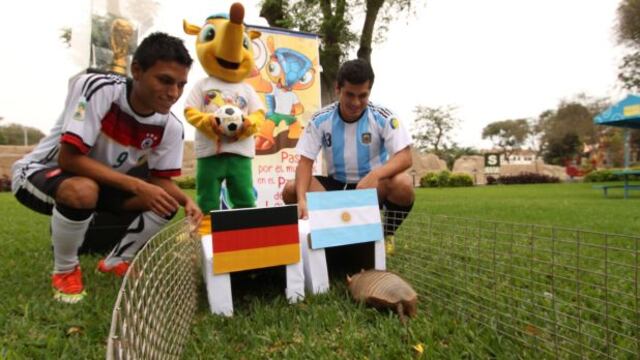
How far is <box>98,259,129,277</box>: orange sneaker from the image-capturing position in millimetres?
1737

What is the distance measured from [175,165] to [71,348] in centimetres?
88

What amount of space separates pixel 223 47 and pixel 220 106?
35cm

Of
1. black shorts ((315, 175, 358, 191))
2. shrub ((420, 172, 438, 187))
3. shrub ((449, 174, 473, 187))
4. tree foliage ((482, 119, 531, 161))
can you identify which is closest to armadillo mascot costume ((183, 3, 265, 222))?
black shorts ((315, 175, 358, 191))

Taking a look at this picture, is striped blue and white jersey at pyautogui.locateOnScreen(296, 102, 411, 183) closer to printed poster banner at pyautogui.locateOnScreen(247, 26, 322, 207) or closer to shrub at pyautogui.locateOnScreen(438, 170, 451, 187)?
printed poster banner at pyautogui.locateOnScreen(247, 26, 322, 207)

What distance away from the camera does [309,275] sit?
153 centimetres

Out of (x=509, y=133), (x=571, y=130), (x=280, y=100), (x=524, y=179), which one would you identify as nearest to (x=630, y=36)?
(x=524, y=179)

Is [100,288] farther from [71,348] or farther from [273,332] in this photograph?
[273,332]

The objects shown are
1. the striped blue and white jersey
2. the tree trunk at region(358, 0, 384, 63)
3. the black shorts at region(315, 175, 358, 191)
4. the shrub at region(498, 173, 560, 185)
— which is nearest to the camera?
the striped blue and white jersey

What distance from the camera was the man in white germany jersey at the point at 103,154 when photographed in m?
1.40

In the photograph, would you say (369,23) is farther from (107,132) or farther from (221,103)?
(107,132)

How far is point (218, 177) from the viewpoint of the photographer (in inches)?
95.0

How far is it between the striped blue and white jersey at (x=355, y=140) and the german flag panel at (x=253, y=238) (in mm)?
839

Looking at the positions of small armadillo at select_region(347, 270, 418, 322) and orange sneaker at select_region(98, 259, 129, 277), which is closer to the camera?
small armadillo at select_region(347, 270, 418, 322)

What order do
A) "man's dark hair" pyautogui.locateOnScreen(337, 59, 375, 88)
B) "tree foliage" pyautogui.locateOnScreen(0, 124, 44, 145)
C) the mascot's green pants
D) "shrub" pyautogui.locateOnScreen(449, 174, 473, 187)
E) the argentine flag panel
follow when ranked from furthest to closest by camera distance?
1. "tree foliage" pyautogui.locateOnScreen(0, 124, 44, 145)
2. "shrub" pyautogui.locateOnScreen(449, 174, 473, 187)
3. the mascot's green pants
4. "man's dark hair" pyautogui.locateOnScreen(337, 59, 375, 88)
5. the argentine flag panel
